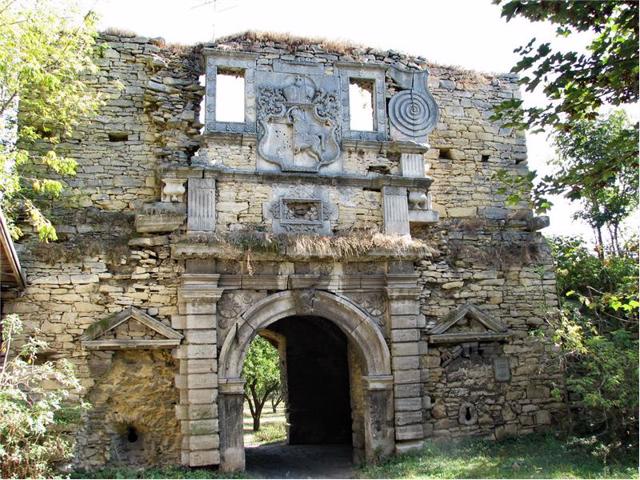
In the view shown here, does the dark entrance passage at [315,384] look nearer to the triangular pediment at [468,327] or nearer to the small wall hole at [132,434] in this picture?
the triangular pediment at [468,327]

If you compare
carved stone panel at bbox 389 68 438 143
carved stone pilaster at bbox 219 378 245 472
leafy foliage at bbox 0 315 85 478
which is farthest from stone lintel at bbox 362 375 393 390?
leafy foliage at bbox 0 315 85 478

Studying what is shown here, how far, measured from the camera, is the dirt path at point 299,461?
31.4 ft

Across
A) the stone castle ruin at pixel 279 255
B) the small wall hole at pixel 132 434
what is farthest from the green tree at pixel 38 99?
the small wall hole at pixel 132 434

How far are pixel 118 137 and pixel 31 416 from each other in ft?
14.6

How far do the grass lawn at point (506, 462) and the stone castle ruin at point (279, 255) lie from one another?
0.29 meters

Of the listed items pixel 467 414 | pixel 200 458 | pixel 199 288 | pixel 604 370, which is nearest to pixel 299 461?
pixel 200 458

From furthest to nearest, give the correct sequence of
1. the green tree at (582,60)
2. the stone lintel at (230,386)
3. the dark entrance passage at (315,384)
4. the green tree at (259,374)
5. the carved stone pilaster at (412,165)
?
the green tree at (259,374) < the dark entrance passage at (315,384) < the carved stone pilaster at (412,165) < the stone lintel at (230,386) < the green tree at (582,60)

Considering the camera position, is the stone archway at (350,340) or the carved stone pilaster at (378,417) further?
the carved stone pilaster at (378,417)

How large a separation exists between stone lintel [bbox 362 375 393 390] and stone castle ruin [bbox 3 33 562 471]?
0.03m

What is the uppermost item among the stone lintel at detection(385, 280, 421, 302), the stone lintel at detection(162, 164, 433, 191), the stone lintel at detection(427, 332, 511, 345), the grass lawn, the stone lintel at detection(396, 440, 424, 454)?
the stone lintel at detection(162, 164, 433, 191)

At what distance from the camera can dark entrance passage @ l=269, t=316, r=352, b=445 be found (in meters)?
13.1

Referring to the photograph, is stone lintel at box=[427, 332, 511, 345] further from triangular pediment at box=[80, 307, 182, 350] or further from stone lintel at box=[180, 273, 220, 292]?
triangular pediment at box=[80, 307, 182, 350]

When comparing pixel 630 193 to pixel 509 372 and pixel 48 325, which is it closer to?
pixel 509 372

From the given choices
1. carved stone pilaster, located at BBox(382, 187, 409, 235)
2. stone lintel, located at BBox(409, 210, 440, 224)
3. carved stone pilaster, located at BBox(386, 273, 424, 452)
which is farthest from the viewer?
stone lintel, located at BBox(409, 210, 440, 224)
